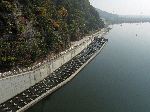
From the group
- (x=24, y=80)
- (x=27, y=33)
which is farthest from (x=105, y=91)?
(x=27, y=33)

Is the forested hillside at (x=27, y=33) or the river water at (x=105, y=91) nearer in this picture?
the river water at (x=105, y=91)

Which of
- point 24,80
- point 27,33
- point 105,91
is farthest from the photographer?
point 105,91

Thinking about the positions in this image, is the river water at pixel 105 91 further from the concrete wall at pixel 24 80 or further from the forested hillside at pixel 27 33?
the forested hillside at pixel 27 33

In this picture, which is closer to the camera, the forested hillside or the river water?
the river water

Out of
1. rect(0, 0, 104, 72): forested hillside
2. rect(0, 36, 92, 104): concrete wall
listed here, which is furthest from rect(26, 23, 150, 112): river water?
rect(0, 0, 104, 72): forested hillside

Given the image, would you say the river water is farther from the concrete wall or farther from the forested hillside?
the forested hillside

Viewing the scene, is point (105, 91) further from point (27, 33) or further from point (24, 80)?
point (27, 33)

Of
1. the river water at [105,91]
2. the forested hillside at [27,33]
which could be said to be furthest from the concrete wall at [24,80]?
the river water at [105,91]

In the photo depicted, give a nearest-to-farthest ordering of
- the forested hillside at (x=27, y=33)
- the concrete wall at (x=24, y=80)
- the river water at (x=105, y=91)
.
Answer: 1. the concrete wall at (x=24, y=80)
2. the river water at (x=105, y=91)
3. the forested hillside at (x=27, y=33)

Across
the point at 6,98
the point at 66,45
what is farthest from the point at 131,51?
the point at 6,98
